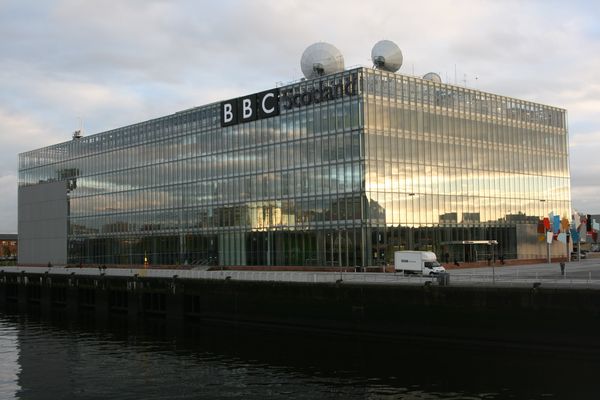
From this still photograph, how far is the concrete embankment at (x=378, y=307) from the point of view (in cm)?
4091

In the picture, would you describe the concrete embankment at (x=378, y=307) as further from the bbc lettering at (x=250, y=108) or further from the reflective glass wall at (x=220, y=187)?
the bbc lettering at (x=250, y=108)

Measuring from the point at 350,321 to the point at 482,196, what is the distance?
52.7 metres

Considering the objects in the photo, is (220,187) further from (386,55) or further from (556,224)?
(556,224)

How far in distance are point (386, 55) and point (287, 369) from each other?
6069 centimetres

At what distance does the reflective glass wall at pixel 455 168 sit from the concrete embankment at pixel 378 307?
87.2ft

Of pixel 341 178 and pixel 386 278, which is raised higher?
pixel 341 178

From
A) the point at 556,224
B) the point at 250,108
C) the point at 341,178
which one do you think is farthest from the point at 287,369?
the point at 556,224

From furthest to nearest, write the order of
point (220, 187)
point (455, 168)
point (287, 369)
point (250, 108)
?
point (220, 187) < point (250, 108) < point (455, 168) < point (287, 369)

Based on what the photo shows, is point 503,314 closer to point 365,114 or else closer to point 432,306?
point 432,306

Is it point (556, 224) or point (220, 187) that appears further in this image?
point (220, 187)

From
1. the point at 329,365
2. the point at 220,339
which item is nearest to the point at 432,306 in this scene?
the point at 329,365

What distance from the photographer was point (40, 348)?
165ft

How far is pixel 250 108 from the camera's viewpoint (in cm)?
9906

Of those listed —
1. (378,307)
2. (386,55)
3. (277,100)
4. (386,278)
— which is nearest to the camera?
(378,307)
